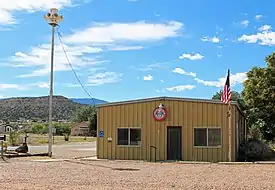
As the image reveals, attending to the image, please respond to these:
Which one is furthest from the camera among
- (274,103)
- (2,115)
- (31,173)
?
(2,115)

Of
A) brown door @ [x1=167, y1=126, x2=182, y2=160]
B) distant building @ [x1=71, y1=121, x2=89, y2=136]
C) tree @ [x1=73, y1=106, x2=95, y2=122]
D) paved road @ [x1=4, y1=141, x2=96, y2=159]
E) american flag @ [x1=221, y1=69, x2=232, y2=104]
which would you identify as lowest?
paved road @ [x1=4, y1=141, x2=96, y2=159]

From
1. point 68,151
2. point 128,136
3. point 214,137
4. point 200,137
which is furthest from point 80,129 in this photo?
point 214,137

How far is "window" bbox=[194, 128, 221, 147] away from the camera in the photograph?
2714cm

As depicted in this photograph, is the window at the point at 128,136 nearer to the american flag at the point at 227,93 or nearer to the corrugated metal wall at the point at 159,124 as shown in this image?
the corrugated metal wall at the point at 159,124

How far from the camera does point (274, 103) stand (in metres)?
45.0

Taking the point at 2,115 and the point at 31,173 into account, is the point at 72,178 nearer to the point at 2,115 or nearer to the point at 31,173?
the point at 31,173

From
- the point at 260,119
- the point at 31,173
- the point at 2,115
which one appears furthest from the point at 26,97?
the point at 31,173

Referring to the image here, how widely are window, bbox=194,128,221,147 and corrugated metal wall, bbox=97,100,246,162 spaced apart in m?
0.22

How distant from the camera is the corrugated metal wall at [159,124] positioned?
1069 inches

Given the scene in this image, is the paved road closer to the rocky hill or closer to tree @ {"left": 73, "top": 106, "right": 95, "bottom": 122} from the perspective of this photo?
the rocky hill

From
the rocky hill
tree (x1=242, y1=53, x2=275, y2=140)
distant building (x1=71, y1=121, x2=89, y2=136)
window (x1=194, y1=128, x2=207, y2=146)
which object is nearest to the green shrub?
window (x1=194, y1=128, x2=207, y2=146)

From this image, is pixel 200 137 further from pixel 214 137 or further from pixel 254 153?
pixel 254 153

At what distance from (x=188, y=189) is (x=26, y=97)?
97.9 metres

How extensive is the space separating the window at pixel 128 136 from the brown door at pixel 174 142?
170 cm
